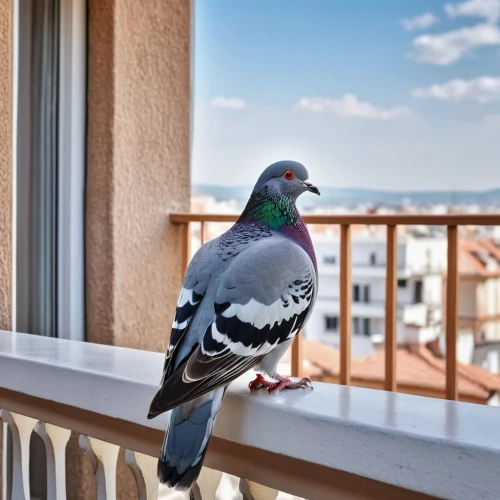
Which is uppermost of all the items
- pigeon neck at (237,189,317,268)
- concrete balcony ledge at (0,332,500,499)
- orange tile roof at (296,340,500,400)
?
pigeon neck at (237,189,317,268)

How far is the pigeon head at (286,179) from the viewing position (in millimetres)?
949

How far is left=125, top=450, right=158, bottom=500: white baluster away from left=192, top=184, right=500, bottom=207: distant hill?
2049mm

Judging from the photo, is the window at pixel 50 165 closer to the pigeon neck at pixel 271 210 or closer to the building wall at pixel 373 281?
the building wall at pixel 373 281

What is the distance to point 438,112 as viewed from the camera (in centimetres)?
590


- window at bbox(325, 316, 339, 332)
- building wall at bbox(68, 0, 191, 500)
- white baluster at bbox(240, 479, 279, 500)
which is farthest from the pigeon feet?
window at bbox(325, 316, 339, 332)

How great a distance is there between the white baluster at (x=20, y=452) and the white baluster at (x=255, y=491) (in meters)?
0.46

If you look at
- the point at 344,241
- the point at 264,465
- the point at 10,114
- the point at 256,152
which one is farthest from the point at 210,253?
the point at 256,152

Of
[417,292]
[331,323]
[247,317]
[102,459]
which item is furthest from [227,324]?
[417,292]

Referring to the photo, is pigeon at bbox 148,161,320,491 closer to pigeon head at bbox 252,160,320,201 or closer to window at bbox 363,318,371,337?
pigeon head at bbox 252,160,320,201

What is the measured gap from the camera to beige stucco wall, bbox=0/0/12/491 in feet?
→ 6.33

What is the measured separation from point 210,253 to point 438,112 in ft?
18.0

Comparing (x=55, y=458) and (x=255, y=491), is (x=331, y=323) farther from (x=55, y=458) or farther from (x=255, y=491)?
(x=255, y=491)

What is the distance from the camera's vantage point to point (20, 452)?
1109mm

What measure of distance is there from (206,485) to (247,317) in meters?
0.28
